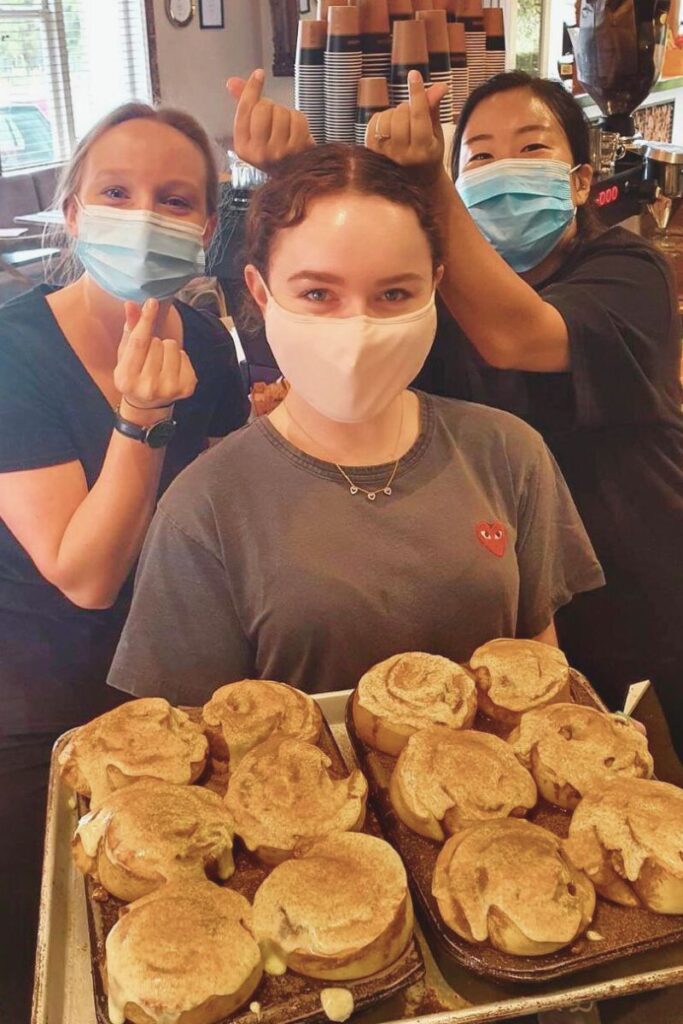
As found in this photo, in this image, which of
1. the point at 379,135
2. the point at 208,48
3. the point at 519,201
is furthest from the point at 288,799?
the point at 208,48

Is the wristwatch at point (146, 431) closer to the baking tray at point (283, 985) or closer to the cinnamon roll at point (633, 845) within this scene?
the baking tray at point (283, 985)

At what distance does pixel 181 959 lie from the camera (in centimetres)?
65

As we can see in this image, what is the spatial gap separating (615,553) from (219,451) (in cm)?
64

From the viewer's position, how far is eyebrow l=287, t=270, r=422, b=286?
99 centimetres

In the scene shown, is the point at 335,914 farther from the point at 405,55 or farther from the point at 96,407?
the point at 405,55

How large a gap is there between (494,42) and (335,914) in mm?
1421

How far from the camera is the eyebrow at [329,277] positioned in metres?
0.99

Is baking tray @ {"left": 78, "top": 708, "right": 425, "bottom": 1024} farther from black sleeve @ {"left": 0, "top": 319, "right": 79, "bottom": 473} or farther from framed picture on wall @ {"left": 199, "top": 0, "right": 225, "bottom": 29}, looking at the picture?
framed picture on wall @ {"left": 199, "top": 0, "right": 225, "bottom": 29}

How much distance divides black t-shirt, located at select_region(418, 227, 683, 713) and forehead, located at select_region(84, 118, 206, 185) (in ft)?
1.37

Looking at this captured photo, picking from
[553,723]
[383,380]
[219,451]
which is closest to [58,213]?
[219,451]

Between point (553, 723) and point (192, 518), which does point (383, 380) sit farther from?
point (553, 723)

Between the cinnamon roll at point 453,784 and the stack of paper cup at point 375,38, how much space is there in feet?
3.07

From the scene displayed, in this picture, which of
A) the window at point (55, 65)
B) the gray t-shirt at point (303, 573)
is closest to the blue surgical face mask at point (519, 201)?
the gray t-shirt at point (303, 573)

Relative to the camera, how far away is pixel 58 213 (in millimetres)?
1238
